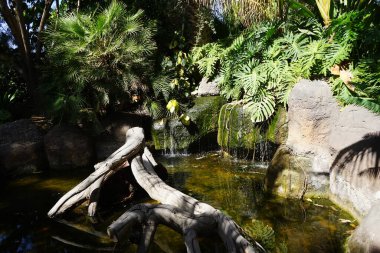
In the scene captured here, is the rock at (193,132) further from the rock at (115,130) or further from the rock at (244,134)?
the rock at (244,134)

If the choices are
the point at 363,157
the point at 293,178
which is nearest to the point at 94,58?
the point at 293,178

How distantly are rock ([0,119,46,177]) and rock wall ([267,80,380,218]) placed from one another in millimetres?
4883

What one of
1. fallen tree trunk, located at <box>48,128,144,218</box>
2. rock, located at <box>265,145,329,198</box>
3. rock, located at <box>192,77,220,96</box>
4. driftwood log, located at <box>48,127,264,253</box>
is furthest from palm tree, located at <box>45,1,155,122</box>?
rock, located at <box>265,145,329,198</box>

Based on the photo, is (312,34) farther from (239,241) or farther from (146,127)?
(239,241)

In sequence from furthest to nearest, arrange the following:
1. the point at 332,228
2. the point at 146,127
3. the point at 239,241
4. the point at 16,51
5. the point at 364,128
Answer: the point at 16,51
the point at 146,127
the point at 364,128
the point at 332,228
the point at 239,241

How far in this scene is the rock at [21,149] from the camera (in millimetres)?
6895

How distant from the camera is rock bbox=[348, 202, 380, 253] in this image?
273cm

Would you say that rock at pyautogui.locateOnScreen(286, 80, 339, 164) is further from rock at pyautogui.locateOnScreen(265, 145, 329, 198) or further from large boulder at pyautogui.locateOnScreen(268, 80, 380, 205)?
rock at pyautogui.locateOnScreen(265, 145, 329, 198)

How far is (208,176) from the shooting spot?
19.9 ft

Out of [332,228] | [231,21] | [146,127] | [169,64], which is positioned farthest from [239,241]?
[231,21]

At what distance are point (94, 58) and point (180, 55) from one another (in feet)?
7.82

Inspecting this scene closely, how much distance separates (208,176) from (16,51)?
6.80 meters

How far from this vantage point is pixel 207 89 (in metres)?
8.27

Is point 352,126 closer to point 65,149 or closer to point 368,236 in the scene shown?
point 368,236
